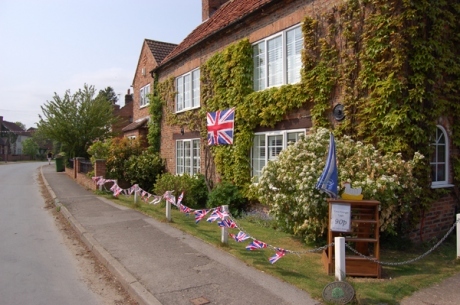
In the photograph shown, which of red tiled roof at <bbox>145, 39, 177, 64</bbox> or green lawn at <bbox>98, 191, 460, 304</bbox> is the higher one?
red tiled roof at <bbox>145, 39, 177, 64</bbox>

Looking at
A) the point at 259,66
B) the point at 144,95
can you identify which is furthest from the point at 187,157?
the point at 144,95

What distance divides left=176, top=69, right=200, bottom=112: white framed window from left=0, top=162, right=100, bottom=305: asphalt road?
6656mm

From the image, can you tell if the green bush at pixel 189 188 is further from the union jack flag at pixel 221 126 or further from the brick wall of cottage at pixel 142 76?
the brick wall of cottage at pixel 142 76

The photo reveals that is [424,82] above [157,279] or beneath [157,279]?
above

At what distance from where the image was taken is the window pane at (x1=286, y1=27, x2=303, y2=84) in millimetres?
9891

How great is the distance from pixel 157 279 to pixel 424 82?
6.28 m

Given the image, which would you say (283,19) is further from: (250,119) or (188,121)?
(188,121)

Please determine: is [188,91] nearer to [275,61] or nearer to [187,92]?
[187,92]

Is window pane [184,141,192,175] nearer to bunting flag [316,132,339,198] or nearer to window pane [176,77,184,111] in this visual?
window pane [176,77,184,111]

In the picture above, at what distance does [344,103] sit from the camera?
8.45m

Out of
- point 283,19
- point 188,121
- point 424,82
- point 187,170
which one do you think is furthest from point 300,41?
point 187,170

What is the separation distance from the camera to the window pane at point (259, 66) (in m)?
11.3

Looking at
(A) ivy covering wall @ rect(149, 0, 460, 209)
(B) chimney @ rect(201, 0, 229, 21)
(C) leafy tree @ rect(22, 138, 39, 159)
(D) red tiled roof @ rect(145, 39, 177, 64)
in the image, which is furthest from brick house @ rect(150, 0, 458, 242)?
(C) leafy tree @ rect(22, 138, 39, 159)

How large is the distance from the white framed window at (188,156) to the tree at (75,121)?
41.2 feet
